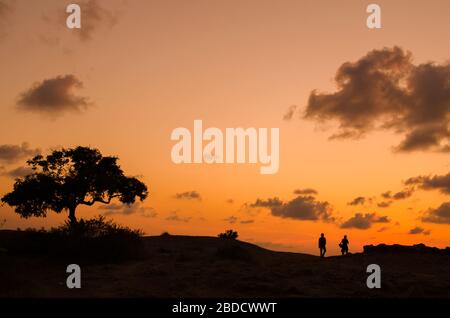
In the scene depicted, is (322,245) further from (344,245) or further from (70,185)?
(70,185)

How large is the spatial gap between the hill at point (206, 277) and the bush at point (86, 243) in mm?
483

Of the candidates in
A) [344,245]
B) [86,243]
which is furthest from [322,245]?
[86,243]

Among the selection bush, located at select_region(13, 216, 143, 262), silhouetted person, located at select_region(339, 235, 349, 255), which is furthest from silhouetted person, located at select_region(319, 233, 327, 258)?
bush, located at select_region(13, 216, 143, 262)

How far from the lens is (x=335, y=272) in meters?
29.1

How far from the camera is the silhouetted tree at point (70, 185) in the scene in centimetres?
4819

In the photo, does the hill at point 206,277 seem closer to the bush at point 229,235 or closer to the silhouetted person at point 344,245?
the silhouetted person at point 344,245

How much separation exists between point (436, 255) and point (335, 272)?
48.4ft

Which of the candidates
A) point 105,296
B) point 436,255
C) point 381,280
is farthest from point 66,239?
point 436,255

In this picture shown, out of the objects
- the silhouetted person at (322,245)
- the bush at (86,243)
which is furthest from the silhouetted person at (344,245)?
the bush at (86,243)

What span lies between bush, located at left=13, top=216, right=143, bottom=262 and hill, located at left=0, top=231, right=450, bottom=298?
1.58 ft

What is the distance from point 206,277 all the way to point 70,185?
82.5 feet

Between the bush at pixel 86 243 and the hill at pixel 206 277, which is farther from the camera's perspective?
the bush at pixel 86 243
